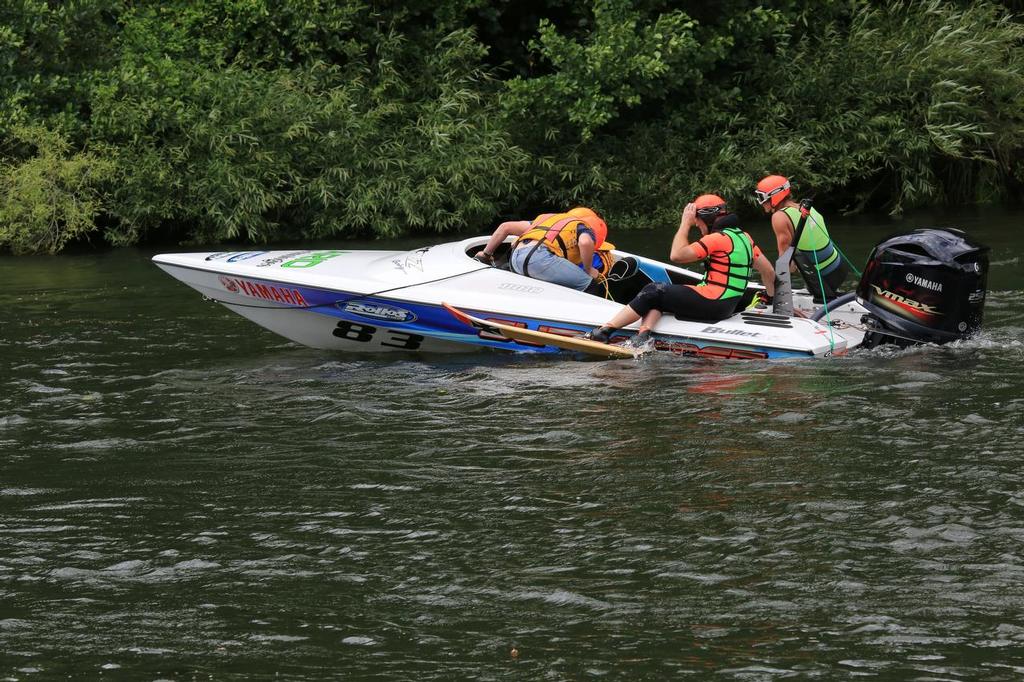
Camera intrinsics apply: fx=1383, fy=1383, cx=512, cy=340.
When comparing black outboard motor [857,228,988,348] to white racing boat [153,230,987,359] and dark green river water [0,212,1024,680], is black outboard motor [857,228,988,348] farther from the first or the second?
dark green river water [0,212,1024,680]

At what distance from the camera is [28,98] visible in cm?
1886

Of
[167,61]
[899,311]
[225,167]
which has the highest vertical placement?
[167,61]

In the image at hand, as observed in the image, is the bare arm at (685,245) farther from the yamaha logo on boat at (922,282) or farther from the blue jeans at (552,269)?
the yamaha logo on boat at (922,282)

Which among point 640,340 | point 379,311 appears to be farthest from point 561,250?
point 379,311

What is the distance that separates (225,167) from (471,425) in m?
10.9

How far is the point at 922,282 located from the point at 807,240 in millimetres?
1276

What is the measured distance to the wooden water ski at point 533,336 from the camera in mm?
10570

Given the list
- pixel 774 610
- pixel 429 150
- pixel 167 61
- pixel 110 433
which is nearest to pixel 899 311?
pixel 774 610

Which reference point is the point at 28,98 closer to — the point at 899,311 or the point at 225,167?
the point at 225,167

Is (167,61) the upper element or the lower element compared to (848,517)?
upper

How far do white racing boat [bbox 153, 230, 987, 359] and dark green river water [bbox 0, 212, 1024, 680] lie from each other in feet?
0.77

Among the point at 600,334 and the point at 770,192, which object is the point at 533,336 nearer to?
the point at 600,334

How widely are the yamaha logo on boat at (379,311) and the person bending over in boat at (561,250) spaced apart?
0.94 metres

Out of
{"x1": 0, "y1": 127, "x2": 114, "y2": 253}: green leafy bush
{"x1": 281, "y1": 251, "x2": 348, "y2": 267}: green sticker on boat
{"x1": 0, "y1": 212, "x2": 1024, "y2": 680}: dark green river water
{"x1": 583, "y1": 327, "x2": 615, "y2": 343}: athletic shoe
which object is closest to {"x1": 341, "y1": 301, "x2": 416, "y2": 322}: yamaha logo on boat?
{"x1": 0, "y1": 212, "x2": 1024, "y2": 680}: dark green river water
